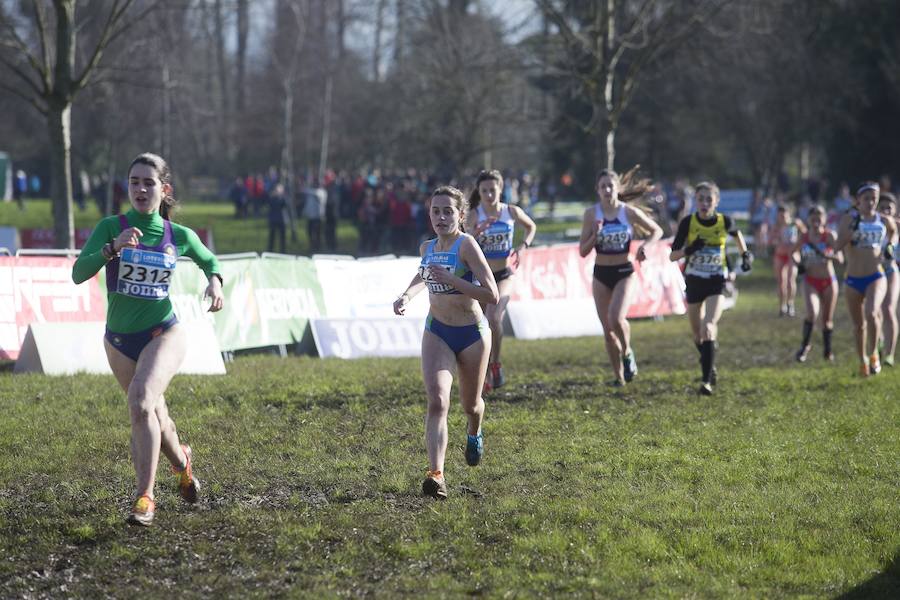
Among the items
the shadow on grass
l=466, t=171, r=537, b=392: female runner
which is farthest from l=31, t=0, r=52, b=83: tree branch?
the shadow on grass

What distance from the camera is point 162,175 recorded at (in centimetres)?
727

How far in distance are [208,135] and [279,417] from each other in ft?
181

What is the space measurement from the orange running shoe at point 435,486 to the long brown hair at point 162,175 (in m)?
2.39

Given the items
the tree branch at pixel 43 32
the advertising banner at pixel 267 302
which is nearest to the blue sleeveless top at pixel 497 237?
the advertising banner at pixel 267 302

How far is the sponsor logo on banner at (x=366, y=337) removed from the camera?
15961 millimetres

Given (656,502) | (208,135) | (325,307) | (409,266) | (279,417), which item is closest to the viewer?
(656,502)

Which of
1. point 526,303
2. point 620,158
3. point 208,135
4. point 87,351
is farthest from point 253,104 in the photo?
point 87,351

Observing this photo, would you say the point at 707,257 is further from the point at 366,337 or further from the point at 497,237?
the point at 366,337

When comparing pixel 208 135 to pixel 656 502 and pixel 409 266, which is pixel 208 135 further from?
pixel 656 502

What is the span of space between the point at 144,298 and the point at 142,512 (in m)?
1.29

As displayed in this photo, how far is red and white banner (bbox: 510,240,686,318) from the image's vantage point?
67.0 feet

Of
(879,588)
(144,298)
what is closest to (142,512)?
(144,298)

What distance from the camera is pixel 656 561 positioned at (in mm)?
6508

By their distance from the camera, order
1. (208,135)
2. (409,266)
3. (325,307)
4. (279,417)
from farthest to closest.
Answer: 1. (208,135)
2. (409,266)
3. (325,307)
4. (279,417)
